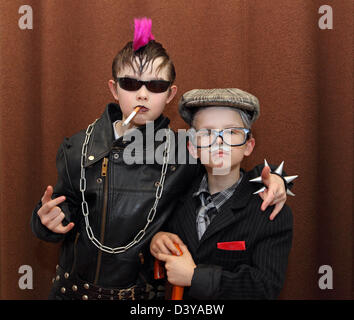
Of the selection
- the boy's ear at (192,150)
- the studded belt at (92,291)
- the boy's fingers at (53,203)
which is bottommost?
the studded belt at (92,291)

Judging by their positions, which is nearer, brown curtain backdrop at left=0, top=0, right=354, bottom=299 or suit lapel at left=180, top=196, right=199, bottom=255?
suit lapel at left=180, top=196, right=199, bottom=255

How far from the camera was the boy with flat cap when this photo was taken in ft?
2.82

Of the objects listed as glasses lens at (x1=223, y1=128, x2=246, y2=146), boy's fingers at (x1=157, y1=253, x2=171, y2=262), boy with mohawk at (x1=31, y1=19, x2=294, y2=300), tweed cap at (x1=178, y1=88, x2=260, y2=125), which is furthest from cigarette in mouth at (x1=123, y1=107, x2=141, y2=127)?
boy's fingers at (x1=157, y1=253, x2=171, y2=262)

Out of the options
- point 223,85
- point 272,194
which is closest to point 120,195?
point 272,194

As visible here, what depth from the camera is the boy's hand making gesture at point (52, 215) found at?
3.06 feet

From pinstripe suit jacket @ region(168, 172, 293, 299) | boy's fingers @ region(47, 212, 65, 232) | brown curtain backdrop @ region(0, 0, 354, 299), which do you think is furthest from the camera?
brown curtain backdrop @ region(0, 0, 354, 299)

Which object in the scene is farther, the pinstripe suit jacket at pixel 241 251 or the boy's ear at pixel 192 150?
the boy's ear at pixel 192 150

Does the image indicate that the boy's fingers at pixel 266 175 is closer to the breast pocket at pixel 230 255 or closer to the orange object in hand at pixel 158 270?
the breast pocket at pixel 230 255

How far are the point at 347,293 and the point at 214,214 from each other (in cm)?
72

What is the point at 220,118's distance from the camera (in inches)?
36.6

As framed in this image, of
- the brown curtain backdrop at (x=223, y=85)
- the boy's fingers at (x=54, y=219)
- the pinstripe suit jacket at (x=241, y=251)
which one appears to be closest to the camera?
the pinstripe suit jacket at (x=241, y=251)

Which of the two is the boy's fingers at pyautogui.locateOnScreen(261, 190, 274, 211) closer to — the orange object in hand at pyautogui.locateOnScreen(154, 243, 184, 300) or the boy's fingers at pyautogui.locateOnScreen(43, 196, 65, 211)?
A: the orange object in hand at pyautogui.locateOnScreen(154, 243, 184, 300)

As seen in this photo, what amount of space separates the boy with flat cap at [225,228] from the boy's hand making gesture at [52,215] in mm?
239

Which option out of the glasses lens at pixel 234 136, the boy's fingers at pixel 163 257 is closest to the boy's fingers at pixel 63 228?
the boy's fingers at pixel 163 257
